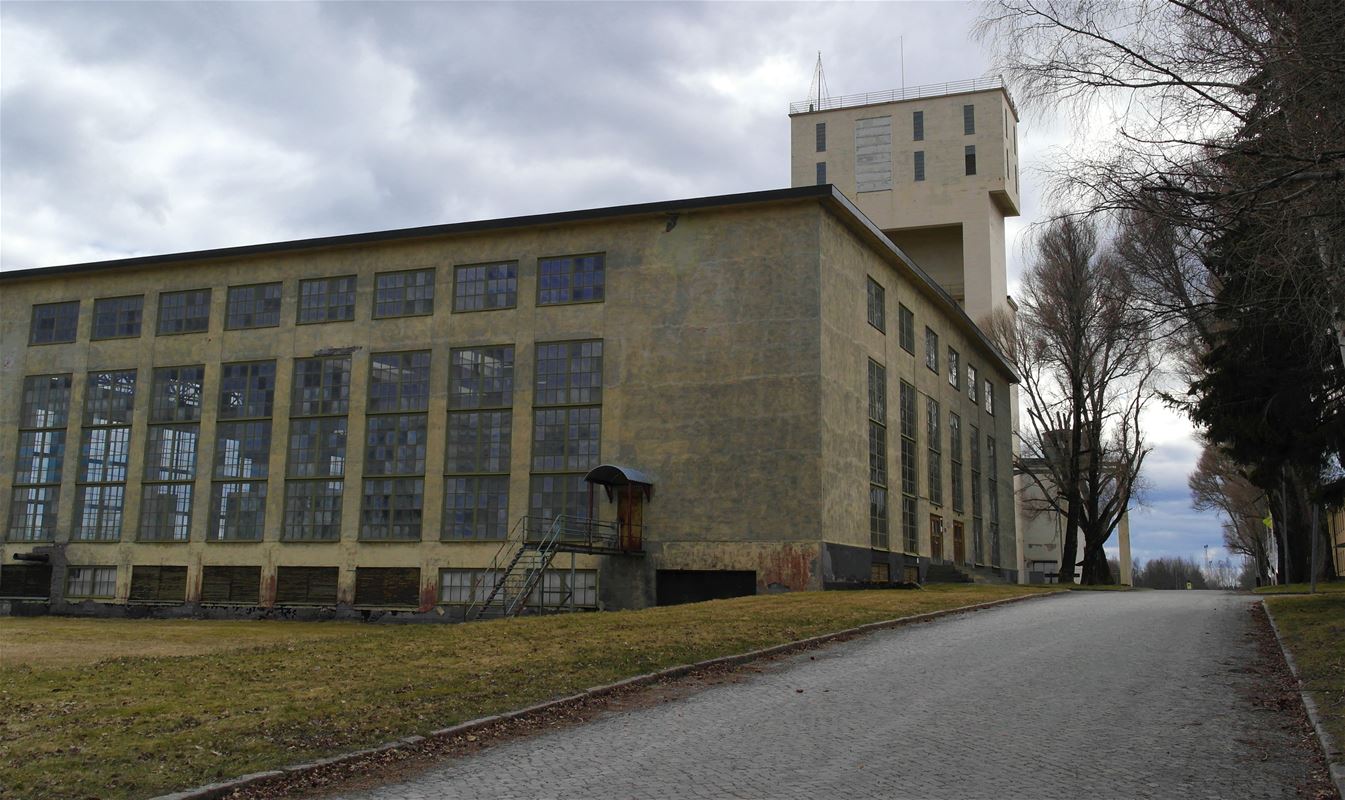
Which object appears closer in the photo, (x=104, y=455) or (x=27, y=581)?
(x=27, y=581)

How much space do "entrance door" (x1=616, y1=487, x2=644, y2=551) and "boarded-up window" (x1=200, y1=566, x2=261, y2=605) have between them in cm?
1239

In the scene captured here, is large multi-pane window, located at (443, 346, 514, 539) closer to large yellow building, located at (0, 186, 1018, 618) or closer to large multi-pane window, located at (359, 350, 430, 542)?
large yellow building, located at (0, 186, 1018, 618)

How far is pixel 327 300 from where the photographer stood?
123 ft

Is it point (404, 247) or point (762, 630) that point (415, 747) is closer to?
point (762, 630)

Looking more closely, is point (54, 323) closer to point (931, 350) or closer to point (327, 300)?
point (327, 300)

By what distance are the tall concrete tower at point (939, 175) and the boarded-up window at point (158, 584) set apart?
37293mm

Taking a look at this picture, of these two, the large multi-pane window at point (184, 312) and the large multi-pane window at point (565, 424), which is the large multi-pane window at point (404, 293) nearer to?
the large multi-pane window at point (565, 424)

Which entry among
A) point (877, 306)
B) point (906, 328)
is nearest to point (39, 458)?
point (877, 306)

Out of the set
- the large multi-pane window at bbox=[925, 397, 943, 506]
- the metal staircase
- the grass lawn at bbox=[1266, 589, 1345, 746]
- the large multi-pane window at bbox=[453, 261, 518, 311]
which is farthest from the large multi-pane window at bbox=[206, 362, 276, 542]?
the grass lawn at bbox=[1266, 589, 1345, 746]

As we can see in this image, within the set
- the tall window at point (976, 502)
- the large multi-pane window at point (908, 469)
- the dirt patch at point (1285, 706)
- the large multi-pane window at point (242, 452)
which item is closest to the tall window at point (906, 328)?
the large multi-pane window at point (908, 469)

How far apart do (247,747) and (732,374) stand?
2391cm

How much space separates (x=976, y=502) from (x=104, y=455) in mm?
33820

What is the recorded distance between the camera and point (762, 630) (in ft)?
60.0

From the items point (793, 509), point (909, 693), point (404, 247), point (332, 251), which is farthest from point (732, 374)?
point (909, 693)
